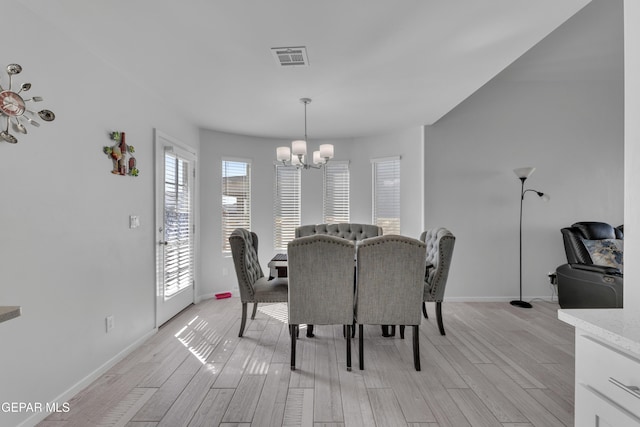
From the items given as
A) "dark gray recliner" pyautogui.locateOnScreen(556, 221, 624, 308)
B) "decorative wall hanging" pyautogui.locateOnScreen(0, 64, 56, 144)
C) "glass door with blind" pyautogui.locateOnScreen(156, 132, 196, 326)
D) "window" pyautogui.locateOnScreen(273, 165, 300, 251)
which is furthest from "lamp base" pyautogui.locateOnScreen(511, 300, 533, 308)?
"decorative wall hanging" pyautogui.locateOnScreen(0, 64, 56, 144)

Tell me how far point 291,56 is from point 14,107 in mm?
1741

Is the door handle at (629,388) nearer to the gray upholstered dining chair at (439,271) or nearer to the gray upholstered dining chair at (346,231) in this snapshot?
the gray upholstered dining chair at (439,271)

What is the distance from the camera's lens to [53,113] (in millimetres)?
1973

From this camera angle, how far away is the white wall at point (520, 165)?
439 centimetres

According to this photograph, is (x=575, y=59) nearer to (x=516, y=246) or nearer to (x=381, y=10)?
(x=516, y=246)

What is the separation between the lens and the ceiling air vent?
2.35 metres

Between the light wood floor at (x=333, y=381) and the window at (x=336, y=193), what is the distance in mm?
2173

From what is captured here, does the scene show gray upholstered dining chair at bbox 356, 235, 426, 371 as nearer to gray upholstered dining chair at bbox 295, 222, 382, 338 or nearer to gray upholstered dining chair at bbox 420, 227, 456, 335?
gray upholstered dining chair at bbox 420, 227, 456, 335

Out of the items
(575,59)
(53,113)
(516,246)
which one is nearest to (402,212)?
(516,246)

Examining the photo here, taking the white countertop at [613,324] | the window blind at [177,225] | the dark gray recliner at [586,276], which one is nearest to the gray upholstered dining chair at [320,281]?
the white countertop at [613,324]

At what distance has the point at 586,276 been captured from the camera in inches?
121

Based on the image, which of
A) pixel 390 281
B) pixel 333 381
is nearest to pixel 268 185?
pixel 390 281

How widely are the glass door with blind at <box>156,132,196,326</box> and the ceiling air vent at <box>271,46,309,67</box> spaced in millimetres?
1702

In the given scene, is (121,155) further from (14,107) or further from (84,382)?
(84,382)
